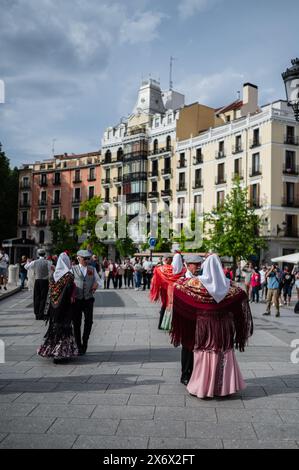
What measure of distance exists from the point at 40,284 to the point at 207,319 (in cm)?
799

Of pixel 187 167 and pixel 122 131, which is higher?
pixel 122 131

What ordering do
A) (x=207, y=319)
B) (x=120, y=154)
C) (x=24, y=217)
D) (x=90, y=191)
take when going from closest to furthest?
(x=207, y=319)
(x=120, y=154)
(x=90, y=191)
(x=24, y=217)

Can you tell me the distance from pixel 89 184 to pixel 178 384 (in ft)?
199

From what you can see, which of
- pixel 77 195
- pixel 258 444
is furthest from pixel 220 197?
pixel 258 444

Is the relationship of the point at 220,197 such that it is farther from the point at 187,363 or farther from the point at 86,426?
the point at 86,426

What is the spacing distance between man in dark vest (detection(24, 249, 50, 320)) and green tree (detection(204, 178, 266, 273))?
27488 mm

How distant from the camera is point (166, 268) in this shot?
1134 centimetres

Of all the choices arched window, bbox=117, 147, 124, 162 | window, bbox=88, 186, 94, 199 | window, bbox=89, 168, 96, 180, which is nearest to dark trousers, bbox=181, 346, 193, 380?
arched window, bbox=117, 147, 124, 162

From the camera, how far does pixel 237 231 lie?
40.0 m

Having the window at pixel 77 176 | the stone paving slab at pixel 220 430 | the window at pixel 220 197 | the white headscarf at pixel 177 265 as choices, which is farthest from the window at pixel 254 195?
the stone paving slab at pixel 220 430

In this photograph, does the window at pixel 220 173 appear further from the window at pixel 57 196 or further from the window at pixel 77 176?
the window at pixel 57 196

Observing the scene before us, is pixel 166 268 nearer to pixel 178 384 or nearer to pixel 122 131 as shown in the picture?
pixel 178 384

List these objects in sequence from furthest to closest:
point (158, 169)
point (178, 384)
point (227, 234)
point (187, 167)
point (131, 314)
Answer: point (158, 169) < point (187, 167) < point (227, 234) < point (131, 314) < point (178, 384)
